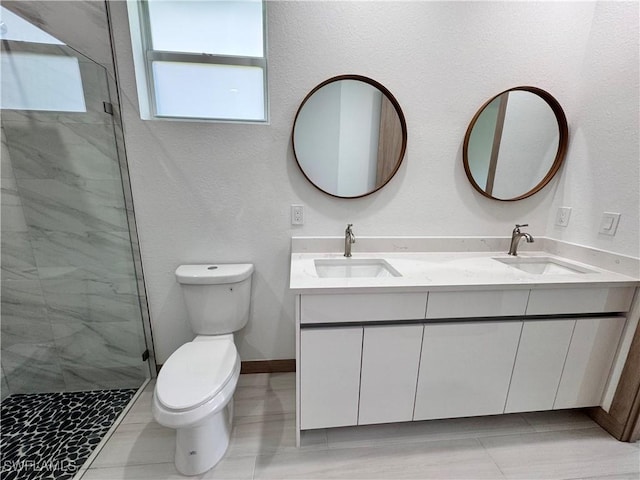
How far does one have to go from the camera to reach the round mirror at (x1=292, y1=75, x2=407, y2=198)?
1519 millimetres

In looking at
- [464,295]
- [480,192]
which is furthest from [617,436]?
[480,192]

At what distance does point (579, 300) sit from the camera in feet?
4.34

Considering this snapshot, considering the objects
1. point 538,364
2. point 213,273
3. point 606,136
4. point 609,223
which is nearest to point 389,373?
point 538,364

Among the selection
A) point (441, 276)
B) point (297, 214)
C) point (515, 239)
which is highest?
point (297, 214)

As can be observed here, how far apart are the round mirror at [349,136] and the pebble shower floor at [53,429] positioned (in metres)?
1.72

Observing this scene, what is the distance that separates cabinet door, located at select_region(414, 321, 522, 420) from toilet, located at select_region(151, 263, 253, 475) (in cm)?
92

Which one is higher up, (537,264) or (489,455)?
(537,264)

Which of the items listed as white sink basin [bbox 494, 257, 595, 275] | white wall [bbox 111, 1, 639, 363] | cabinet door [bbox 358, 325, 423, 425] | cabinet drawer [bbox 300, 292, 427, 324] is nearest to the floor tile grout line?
cabinet door [bbox 358, 325, 423, 425]

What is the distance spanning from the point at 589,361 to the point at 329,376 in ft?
4.38

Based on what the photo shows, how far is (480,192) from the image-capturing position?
1.70 m

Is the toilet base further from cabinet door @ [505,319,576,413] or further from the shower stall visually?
cabinet door @ [505,319,576,413]

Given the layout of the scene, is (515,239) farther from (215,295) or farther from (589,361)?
(215,295)

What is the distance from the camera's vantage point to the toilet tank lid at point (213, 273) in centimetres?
149

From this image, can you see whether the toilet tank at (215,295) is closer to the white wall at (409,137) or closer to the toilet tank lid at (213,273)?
the toilet tank lid at (213,273)
